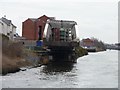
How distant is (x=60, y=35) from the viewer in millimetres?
70250

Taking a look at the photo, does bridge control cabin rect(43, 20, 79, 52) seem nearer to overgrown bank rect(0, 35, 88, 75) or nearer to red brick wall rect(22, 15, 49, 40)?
overgrown bank rect(0, 35, 88, 75)

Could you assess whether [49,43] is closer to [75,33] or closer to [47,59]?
[47,59]

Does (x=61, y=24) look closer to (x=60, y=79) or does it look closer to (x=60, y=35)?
(x=60, y=35)

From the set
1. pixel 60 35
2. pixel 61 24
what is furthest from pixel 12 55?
pixel 61 24

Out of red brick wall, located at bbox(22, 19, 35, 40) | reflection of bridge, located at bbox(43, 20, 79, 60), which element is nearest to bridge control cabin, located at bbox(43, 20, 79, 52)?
reflection of bridge, located at bbox(43, 20, 79, 60)

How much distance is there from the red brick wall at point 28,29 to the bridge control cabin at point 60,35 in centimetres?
4353

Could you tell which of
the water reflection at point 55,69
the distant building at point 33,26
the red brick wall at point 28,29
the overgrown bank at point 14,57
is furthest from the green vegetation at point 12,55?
the red brick wall at point 28,29

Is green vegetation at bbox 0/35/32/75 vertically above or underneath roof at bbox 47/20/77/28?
underneath

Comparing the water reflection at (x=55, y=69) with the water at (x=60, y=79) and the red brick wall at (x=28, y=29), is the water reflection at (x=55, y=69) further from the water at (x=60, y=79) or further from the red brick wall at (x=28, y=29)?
the red brick wall at (x=28, y=29)

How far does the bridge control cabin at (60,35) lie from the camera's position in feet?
208

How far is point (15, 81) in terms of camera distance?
3350 centimetres

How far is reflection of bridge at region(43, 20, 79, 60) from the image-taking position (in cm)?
6354

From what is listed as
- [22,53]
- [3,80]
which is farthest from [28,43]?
[3,80]

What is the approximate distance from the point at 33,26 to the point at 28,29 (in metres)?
2.15
